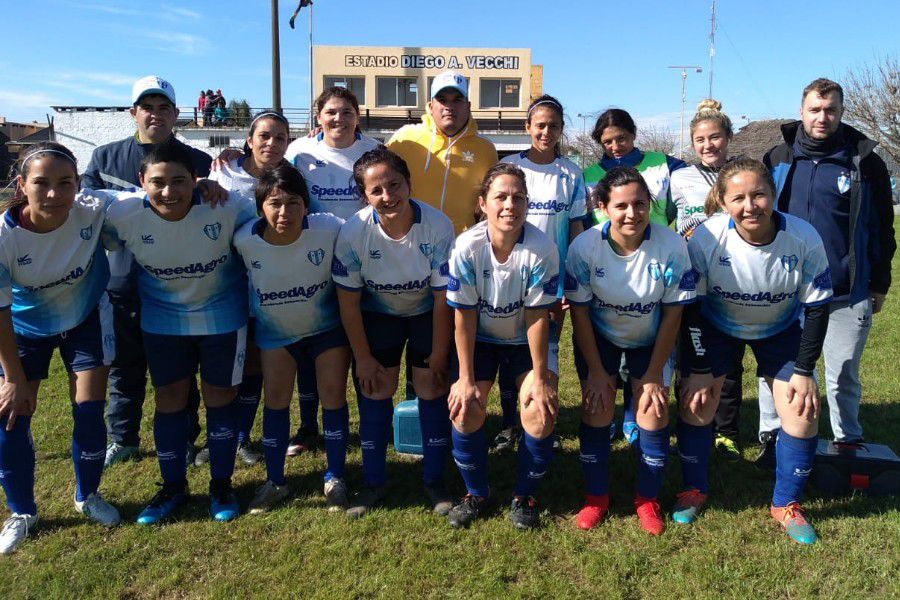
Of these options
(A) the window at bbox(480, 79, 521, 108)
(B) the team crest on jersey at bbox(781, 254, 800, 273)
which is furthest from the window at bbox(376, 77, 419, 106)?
(B) the team crest on jersey at bbox(781, 254, 800, 273)

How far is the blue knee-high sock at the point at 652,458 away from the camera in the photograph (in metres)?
3.25

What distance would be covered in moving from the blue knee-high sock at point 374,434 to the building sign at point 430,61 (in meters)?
34.9

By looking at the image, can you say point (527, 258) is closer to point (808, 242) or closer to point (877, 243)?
point (808, 242)

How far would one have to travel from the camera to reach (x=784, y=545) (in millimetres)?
3061

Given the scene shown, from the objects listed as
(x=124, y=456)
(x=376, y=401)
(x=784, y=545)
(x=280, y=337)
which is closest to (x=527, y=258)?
(x=376, y=401)

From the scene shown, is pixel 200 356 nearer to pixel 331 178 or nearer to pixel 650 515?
pixel 331 178

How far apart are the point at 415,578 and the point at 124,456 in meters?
2.38

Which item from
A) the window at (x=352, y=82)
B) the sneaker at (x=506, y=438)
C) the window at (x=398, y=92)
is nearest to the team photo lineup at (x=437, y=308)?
the sneaker at (x=506, y=438)

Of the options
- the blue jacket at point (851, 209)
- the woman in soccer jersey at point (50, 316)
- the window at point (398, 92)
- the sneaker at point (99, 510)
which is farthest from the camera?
the window at point (398, 92)

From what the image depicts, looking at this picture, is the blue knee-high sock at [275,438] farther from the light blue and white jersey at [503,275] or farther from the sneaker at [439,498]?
the light blue and white jersey at [503,275]

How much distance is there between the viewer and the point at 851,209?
3.62m

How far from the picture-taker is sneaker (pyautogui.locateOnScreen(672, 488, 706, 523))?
3303mm

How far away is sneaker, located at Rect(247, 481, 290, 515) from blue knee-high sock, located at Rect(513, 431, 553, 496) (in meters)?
1.38

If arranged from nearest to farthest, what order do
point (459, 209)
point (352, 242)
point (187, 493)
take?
1. point (352, 242)
2. point (187, 493)
3. point (459, 209)
